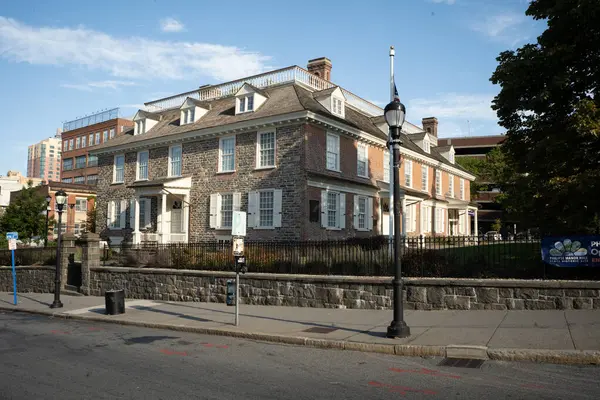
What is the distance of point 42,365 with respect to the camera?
8344 millimetres

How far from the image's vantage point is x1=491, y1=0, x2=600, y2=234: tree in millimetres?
12703

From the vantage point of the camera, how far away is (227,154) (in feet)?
91.2

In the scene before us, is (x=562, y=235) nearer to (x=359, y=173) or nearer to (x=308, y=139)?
(x=308, y=139)

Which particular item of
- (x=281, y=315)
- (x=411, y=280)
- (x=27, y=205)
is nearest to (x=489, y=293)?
(x=411, y=280)

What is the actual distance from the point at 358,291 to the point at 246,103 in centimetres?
1698

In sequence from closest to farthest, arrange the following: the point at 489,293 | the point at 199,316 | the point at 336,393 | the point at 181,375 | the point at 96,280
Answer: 1. the point at 336,393
2. the point at 181,375
3. the point at 489,293
4. the point at 199,316
5. the point at 96,280

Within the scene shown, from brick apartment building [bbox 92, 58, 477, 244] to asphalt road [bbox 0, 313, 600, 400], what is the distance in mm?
15140

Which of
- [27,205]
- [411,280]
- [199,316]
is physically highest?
[27,205]

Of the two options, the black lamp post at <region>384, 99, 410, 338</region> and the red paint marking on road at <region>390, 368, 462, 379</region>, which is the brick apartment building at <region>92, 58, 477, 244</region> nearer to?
the black lamp post at <region>384, 99, 410, 338</region>

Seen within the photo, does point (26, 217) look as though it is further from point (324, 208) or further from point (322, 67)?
point (324, 208)

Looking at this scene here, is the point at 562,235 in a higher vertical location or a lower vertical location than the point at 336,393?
Answer: higher

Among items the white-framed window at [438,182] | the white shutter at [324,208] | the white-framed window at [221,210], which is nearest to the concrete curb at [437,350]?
the white shutter at [324,208]

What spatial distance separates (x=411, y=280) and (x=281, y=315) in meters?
3.54

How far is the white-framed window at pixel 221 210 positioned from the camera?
27375mm
